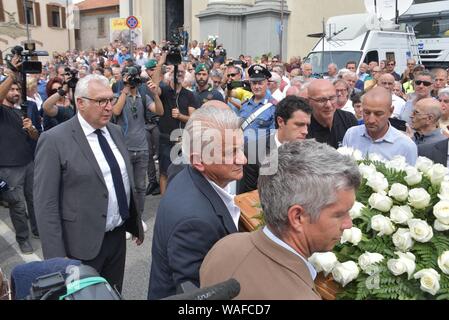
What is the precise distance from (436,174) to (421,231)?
434mm

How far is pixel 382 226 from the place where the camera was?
1.74 metres

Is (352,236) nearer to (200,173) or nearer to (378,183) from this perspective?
(378,183)

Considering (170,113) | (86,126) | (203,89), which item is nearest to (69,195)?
(86,126)

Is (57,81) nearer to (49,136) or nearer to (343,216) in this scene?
(49,136)

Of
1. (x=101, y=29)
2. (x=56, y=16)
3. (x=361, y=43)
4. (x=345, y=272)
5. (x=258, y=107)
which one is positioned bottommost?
(x=345, y=272)

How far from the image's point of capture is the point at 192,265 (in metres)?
1.66

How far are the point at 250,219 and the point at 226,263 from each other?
2.38 feet

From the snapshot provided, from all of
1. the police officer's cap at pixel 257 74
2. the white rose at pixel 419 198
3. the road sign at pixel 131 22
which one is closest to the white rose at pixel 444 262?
the white rose at pixel 419 198

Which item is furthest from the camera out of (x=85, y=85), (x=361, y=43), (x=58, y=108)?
(x=361, y=43)

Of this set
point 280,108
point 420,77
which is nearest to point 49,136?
point 280,108

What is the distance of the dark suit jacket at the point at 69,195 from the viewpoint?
2.61m

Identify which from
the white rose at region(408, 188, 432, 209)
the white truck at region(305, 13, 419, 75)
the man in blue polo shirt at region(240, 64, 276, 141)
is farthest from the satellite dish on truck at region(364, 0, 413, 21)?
the white rose at region(408, 188, 432, 209)

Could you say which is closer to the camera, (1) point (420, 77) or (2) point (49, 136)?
(2) point (49, 136)

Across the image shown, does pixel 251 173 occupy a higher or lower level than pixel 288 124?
lower
